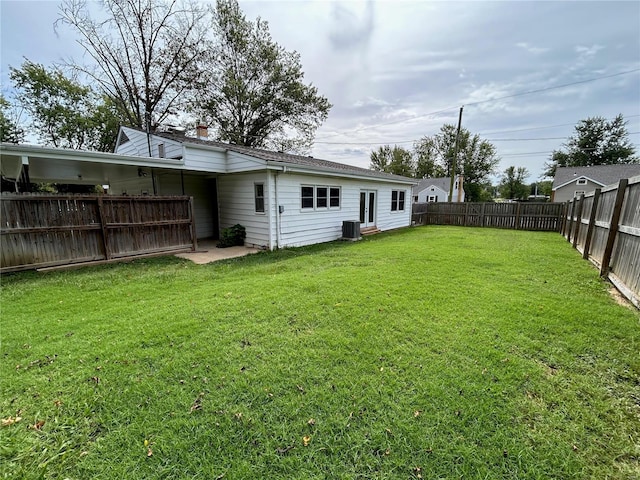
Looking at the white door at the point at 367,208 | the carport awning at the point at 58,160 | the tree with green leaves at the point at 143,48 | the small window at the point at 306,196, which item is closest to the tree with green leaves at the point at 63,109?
the tree with green leaves at the point at 143,48

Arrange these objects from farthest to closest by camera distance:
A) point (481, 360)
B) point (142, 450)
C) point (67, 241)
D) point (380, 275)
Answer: point (67, 241)
point (380, 275)
point (481, 360)
point (142, 450)

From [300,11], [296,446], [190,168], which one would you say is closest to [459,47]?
[300,11]

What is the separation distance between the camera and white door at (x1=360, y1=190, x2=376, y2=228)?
471 inches

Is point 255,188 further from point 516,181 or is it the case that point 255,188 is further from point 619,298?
point 516,181

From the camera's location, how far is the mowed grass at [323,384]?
5.52ft

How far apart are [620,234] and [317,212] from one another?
24.0 feet

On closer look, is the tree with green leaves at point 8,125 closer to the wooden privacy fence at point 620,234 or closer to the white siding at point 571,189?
the wooden privacy fence at point 620,234

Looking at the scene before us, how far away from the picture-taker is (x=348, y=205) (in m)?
11.0

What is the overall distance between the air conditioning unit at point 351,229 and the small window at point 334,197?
2.58ft

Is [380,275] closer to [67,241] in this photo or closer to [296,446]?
[296,446]

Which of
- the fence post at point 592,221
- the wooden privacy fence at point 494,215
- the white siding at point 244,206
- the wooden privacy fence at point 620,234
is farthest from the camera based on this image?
the wooden privacy fence at point 494,215

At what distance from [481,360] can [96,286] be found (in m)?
6.22

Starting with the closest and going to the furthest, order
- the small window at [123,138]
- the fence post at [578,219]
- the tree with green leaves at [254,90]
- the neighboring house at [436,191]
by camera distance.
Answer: the fence post at [578,219] → the small window at [123,138] → the tree with green leaves at [254,90] → the neighboring house at [436,191]

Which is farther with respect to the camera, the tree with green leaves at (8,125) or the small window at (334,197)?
the tree with green leaves at (8,125)
